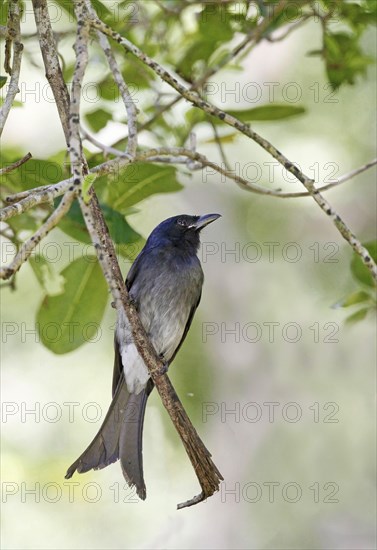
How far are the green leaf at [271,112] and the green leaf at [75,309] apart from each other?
0.89m

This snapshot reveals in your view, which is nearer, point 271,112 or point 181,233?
point 271,112

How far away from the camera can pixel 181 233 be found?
454cm

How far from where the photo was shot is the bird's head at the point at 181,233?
4.50m

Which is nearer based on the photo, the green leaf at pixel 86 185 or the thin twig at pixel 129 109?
the green leaf at pixel 86 185

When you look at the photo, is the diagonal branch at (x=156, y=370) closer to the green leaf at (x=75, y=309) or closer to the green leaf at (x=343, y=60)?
the green leaf at (x=75, y=309)

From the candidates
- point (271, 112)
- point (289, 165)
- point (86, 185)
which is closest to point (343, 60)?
point (271, 112)

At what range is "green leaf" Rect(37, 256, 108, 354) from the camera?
11.3 ft

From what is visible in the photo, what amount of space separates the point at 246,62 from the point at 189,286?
92.9 inches

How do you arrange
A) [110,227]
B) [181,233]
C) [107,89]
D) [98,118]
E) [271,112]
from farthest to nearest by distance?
[181,233] < [107,89] < [98,118] < [271,112] < [110,227]

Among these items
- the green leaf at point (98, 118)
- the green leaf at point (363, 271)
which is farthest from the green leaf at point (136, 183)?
the green leaf at point (363, 271)

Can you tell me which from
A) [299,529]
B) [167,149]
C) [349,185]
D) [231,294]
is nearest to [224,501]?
[299,529]

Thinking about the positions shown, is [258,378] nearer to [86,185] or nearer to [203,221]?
[203,221]

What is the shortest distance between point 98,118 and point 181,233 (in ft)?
3.24

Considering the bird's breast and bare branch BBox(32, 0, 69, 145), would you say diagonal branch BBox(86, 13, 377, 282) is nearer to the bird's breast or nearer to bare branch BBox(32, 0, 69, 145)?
bare branch BBox(32, 0, 69, 145)
